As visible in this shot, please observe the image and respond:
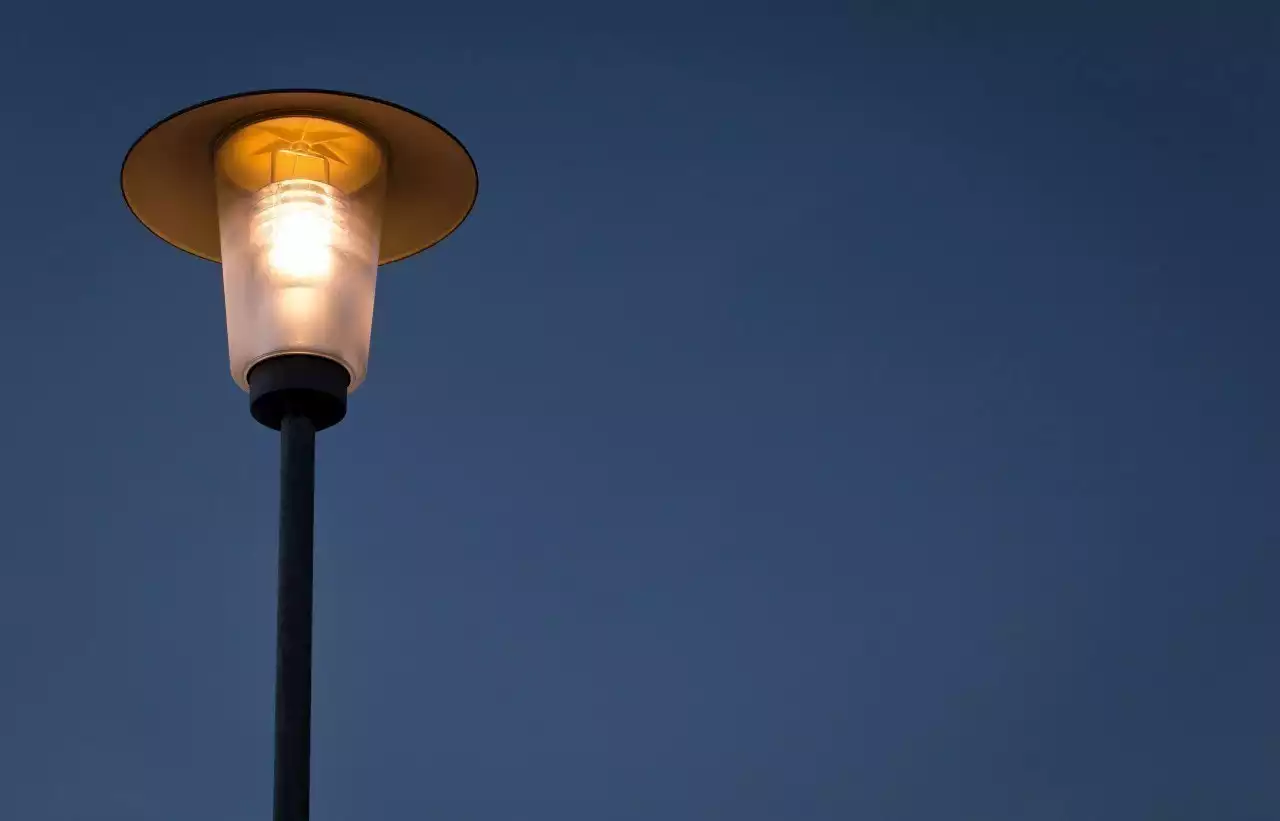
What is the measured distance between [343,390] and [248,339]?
0.82 feet

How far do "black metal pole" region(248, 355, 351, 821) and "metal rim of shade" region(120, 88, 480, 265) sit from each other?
0.62 metres

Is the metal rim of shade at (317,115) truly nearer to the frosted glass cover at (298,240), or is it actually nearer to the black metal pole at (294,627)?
the frosted glass cover at (298,240)

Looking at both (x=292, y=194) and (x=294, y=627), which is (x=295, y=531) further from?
(x=292, y=194)

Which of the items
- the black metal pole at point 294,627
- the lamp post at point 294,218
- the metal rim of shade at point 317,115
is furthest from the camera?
the metal rim of shade at point 317,115

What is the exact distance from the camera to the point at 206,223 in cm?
460

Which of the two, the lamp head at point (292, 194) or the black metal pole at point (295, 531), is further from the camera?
the lamp head at point (292, 194)

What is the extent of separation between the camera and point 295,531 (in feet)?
12.8

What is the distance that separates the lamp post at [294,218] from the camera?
4102 millimetres

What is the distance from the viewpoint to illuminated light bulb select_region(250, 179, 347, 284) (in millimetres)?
4152

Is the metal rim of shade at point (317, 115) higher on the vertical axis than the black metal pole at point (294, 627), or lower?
higher

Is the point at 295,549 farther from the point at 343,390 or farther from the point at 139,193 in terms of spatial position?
the point at 139,193

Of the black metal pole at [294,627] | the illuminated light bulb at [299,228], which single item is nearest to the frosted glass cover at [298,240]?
the illuminated light bulb at [299,228]

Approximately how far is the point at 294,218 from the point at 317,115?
0.88 feet

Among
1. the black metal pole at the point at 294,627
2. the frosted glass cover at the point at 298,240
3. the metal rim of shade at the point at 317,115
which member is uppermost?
the metal rim of shade at the point at 317,115
